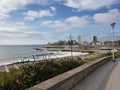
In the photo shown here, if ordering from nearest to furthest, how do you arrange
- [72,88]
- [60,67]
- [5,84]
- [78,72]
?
[5,84], [72,88], [78,72], [60,67]

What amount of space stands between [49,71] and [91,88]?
5.33 feet

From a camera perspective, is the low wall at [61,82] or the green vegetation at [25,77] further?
the green vegetation at [25,77]

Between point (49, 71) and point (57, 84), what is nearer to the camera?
point (57, 84)

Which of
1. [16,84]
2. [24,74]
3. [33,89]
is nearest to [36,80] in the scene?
[24,74]

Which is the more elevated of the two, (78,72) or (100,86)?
(78,72)

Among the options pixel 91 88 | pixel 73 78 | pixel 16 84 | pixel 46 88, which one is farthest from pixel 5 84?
pixel 91 88

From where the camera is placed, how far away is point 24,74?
5.26 m

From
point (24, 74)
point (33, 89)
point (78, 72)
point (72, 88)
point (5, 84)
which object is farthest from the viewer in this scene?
point (78, 72)

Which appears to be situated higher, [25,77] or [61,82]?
[25,77]

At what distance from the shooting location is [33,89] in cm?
415

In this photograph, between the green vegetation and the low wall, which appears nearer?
the low wall

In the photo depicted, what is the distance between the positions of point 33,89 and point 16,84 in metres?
0.73

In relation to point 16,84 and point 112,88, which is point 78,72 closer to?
point 112,88

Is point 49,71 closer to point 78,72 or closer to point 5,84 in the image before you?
point 78,72
